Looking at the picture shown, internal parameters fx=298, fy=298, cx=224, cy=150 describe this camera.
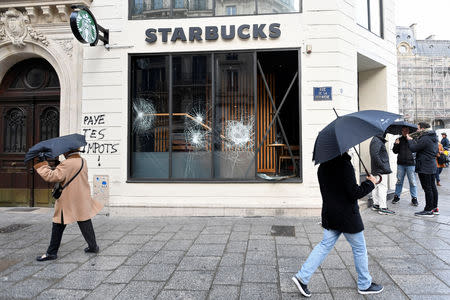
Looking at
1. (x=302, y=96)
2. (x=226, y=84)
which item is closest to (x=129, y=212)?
(x=226, y=84)

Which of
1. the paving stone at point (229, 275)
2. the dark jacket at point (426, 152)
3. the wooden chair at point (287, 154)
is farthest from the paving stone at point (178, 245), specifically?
the dark jacket at point (426, 152)

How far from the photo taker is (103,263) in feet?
13.9

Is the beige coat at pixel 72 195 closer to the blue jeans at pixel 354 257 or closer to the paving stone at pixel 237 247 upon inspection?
the paving stone at pixel 237 247

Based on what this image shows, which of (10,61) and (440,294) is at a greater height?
(10,61)

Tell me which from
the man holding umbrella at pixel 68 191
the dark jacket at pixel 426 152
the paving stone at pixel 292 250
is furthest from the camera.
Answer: the dark jacket at pixel 426 152

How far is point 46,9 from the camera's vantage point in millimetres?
7258

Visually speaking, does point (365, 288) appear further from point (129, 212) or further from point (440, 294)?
point (129, 212)

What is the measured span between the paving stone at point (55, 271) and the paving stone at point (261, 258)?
7.95 ft

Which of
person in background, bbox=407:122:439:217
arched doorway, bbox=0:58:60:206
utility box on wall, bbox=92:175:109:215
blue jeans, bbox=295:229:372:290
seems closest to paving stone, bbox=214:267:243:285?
blue jeans, bbox=295:229:372:290

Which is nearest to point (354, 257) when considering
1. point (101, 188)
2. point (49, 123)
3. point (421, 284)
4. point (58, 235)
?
point (421, 284)

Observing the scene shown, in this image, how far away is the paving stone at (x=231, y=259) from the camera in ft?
13.5

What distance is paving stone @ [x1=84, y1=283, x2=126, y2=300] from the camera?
3.26 meters

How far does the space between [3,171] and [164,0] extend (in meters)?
6.29

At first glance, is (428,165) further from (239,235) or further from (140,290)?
(140,290)
